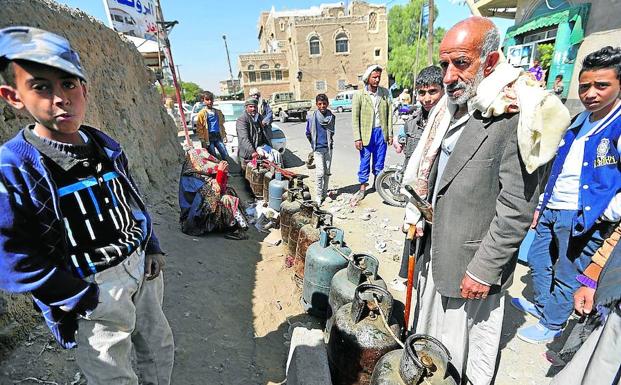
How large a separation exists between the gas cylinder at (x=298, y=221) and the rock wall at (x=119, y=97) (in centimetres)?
289

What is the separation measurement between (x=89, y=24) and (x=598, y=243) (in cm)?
743

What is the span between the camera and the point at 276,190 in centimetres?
548

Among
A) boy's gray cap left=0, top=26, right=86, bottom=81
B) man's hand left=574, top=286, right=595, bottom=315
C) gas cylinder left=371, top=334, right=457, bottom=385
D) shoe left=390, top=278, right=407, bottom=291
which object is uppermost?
boy's gray cap left=0, top=26, right=86, bottom=81

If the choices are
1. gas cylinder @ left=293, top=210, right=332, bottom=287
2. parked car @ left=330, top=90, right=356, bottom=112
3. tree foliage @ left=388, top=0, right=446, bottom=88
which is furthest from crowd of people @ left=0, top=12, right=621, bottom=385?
tree foliage @ left=388, top=0, right=446, bottom=88

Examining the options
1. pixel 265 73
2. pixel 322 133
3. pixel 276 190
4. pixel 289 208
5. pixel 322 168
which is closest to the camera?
pixel 289 208

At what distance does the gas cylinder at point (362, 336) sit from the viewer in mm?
1980

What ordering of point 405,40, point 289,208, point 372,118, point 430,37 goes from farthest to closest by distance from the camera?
point 405,40
point 430,37
point 372,118
point 289,208

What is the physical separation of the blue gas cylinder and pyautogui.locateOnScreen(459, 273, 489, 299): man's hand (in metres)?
3.96

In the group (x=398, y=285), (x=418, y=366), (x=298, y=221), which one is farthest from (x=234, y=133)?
(x=418, y=366)

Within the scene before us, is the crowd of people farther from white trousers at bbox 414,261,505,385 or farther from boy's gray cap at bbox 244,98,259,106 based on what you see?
boy's gray cap at bbox 244,98,259,106

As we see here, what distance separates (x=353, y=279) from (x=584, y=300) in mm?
1435

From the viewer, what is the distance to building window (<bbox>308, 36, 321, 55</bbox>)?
37119 millimetres

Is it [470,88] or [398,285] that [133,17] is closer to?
[398,285]

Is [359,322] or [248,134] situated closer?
[359,322]
